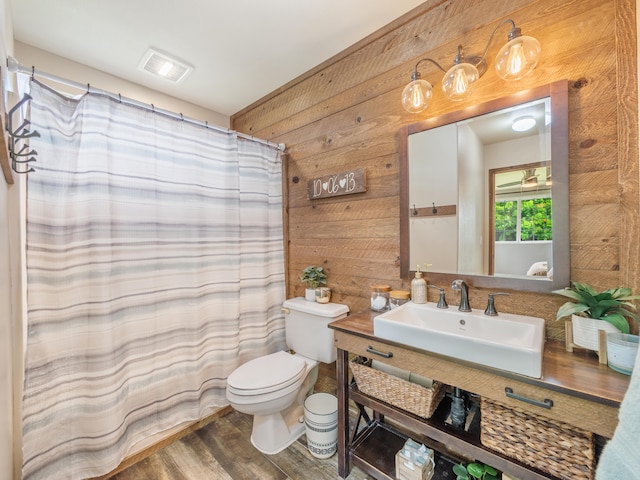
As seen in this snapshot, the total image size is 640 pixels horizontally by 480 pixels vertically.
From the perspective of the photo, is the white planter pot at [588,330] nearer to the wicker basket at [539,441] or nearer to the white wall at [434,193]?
the wicker basket at [539,441]

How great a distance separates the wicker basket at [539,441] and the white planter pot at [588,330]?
29 cm

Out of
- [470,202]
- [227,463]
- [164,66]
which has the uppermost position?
[164,66]

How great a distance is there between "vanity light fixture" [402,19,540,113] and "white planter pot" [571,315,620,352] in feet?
3.38

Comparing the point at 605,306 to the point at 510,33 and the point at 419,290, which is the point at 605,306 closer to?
the point at 419,290

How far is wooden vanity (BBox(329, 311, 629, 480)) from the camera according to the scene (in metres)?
0.83

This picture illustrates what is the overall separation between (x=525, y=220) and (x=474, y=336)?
59 centimetres

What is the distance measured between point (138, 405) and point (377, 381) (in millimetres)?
1374

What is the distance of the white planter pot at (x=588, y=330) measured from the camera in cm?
97

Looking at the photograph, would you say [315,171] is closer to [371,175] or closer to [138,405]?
[371,175]

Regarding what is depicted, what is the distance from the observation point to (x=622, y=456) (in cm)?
51

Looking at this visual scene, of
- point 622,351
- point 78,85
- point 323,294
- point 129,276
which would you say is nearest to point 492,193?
point 622,351

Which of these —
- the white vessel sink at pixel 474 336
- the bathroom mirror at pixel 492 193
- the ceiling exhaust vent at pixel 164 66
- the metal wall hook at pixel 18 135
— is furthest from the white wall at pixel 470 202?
the ceiling exhaust vent at pixel 164 66

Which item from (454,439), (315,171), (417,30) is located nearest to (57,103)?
(315,171)

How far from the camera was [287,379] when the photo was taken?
1556 millimetres
